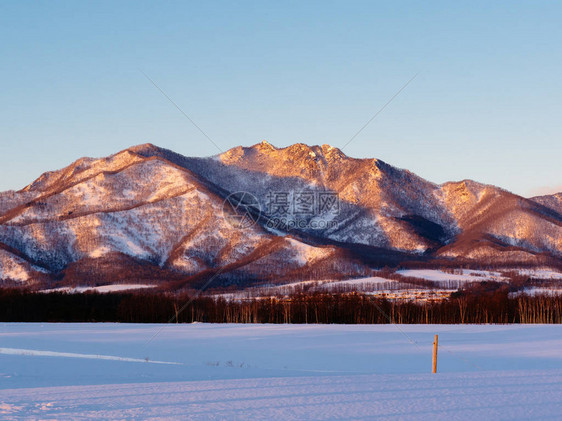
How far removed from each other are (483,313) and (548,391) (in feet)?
311

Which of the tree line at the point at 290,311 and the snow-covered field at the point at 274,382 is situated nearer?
the snow-covered field at the point at 274,382

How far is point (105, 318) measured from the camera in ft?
374

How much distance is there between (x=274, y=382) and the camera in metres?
26.1

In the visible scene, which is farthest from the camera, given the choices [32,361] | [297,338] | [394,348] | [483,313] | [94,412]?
[483,313]

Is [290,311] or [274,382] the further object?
[290,311]

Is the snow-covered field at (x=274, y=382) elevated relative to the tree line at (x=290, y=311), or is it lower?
elevated

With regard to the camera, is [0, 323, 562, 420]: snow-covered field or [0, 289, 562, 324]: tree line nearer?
[0, 323, 562, 420]: snow-covered field

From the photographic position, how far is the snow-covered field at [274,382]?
1953cm

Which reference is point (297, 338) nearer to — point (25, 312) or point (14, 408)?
point (14, 408)

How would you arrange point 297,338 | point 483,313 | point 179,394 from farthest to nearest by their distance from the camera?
point 483,313 → point 297,338 → point 179,394

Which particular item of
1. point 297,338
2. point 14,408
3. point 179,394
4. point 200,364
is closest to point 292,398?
point 179,394

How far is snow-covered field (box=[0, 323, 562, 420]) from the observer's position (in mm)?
19531

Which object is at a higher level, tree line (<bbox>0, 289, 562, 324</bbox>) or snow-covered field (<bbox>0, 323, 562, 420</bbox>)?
snow-covered field (<bbox>0, 323, 562, 420</bbox>)

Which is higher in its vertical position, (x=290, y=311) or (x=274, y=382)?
(x=274, y=382)
